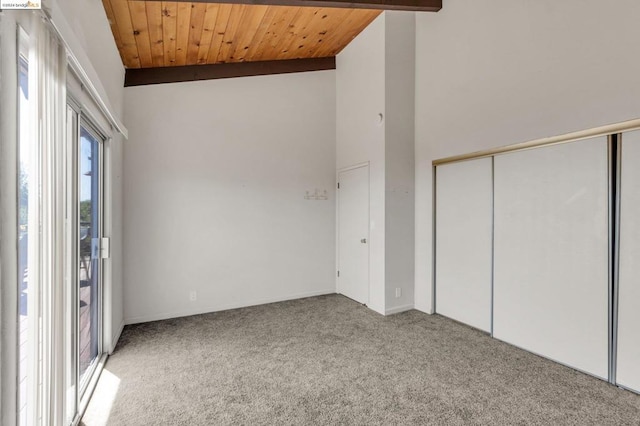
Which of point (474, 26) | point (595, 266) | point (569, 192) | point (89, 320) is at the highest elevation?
point (474, 26)

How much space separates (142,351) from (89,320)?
59cm

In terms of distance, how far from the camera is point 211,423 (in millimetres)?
2039

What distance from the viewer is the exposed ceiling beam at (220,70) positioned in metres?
3.85

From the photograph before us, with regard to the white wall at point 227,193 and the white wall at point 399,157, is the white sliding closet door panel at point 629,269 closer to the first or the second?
the white wall at point 399,157

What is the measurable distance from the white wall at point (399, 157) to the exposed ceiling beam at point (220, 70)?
1196 mm

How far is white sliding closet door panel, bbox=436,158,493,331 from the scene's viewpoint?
3.43 meters

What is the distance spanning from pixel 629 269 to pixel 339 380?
2.31 metres

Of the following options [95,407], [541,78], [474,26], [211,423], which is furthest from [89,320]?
[474,26]

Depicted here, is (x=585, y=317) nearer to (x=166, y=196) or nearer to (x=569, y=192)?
(x=569, y=192)

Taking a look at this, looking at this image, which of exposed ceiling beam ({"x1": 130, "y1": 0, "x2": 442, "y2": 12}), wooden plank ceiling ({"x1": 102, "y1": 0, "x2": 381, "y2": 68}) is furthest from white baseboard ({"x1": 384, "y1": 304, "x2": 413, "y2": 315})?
wooden plank ceiling ({"x1": 102, "y1": 0, "x2": 381, "y2": 68})

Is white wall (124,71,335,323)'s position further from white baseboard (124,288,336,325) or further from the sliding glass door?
the sliding glass door

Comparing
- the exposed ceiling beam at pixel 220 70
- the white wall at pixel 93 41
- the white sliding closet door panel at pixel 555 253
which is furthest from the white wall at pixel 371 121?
the white wall at pixel 93 41

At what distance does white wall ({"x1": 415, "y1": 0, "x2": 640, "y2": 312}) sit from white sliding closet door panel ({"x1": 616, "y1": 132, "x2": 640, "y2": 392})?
0.33 meters

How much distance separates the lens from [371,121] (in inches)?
167
